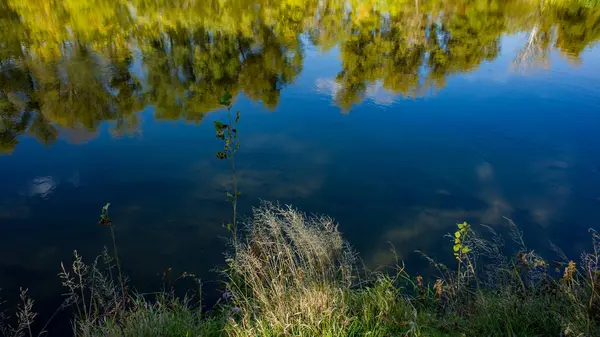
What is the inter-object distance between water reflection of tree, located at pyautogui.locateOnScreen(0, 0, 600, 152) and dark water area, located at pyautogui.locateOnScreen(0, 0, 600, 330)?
0.12 meters

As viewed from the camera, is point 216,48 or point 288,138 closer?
point 288,138

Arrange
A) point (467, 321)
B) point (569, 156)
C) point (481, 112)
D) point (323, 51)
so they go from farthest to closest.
→ point (323, 51) → point (481, 112) → point (569, 156) → point (467, 321)

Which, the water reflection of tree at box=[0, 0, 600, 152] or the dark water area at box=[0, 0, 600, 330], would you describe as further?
the water reflection of tree at box=[0, 0, 600, 152]

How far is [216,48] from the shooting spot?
62.0ft

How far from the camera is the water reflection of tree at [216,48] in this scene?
42.8 feet

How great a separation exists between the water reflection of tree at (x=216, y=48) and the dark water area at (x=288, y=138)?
0.39 feet

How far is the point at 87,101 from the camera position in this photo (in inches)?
508

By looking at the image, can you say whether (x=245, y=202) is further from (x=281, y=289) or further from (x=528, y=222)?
(x=528, y=222)

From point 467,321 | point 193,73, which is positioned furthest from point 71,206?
point 193,73

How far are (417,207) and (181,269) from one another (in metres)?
4.31

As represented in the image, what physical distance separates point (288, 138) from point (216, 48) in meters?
10.3

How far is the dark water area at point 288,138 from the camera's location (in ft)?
22.5

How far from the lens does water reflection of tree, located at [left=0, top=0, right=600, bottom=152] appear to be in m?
13.1

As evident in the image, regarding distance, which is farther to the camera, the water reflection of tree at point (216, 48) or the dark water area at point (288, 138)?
the water reflection of tree at point (216, 48)
